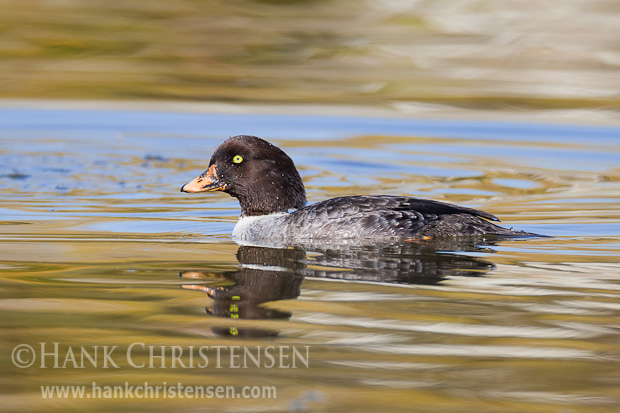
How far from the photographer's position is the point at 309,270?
269 inches

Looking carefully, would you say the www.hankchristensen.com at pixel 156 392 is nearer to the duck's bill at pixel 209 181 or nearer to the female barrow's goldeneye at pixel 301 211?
the female barrow's goldeneye at pixel 301 211

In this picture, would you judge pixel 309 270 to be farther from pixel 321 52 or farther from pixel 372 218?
pixel 321 52

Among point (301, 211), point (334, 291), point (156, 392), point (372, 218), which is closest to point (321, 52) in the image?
point (301, 211)

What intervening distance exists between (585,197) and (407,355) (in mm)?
5818

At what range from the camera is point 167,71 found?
1886 cm

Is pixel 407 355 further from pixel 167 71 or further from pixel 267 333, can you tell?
pixel 167 71

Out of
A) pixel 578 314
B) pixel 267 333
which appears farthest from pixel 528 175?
pixel 267 333

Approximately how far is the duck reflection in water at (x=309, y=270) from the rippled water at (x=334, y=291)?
20mm

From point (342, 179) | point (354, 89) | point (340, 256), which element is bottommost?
point (340, 256)

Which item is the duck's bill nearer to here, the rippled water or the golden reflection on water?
the rippled water

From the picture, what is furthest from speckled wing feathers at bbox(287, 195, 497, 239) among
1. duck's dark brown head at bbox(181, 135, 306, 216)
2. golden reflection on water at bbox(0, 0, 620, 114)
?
golden reflection on water at bbox(0, 0, 620, 114)

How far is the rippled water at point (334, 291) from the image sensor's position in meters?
4.57

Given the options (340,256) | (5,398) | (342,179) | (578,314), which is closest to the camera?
(5,398)

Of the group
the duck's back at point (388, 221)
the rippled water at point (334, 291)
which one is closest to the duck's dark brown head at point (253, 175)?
the rippled water at point (334, 291)
